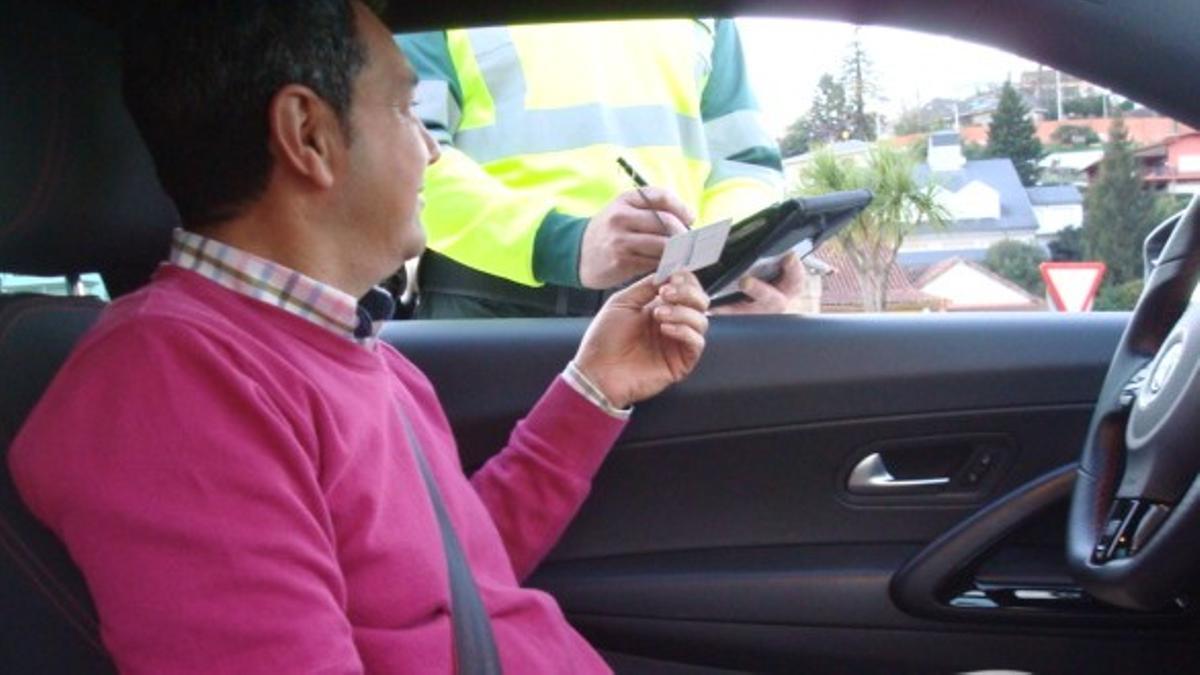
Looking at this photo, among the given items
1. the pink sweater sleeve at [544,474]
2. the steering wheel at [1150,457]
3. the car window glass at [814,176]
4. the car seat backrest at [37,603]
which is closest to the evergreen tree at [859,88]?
the car window glass at [814,176]

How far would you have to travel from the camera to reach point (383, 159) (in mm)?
1272

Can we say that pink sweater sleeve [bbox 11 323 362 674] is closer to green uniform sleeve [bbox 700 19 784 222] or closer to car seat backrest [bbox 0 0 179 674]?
car seat backrest [bbox 0 0 179 674]

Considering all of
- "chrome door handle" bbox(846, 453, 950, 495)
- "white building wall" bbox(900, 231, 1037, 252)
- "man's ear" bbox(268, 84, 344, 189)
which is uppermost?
"man's ear" bbox(268, 84, 344, 189)

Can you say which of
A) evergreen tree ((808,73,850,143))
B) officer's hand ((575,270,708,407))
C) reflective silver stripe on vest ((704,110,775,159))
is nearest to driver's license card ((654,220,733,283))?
officer's hand ((575,270,708,407))

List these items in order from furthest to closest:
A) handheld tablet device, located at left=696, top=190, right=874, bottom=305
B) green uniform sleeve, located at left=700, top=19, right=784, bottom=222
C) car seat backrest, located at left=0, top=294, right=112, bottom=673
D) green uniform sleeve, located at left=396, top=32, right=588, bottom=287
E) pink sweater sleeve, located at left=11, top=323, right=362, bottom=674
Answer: green uniform sleeve, located at left=700, top=19, right=784, bottom=222, green uniform sleeve, located at left=396, top=32, right=588, bottom=287, handheld tablet device, located at left=696, top=190, right=874, bottom=305, car seat backrest, located at left=0, top=294, right=112, bottom=673, pink sweater sleeve, located at left=11, top=323, right=362, bottom=674

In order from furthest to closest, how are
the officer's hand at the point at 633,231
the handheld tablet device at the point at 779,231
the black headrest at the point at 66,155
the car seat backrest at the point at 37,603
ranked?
1. the officer's hand at the point at 633,231
2. the handheld tablet device at the point at 779,231
3. the black headrest at the point at 66,155
4. the car seat backrest at the point at 37,603

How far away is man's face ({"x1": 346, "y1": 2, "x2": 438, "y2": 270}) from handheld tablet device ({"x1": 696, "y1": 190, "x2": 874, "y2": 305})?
0.48 metres

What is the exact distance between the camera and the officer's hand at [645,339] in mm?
1673

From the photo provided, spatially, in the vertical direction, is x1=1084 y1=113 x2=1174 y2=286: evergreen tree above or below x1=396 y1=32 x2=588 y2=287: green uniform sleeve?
below

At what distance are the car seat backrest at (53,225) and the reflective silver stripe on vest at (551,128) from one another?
26.0 inches

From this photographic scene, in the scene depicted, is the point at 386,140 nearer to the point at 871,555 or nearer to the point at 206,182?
the point at 206,182

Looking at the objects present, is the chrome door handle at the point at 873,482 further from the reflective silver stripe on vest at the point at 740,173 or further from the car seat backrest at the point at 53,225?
the car seat backrest at the point at 53,225

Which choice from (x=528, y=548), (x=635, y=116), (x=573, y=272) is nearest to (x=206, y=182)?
(x=528, y=548)

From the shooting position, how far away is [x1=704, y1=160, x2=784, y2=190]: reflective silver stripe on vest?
2070 mm
